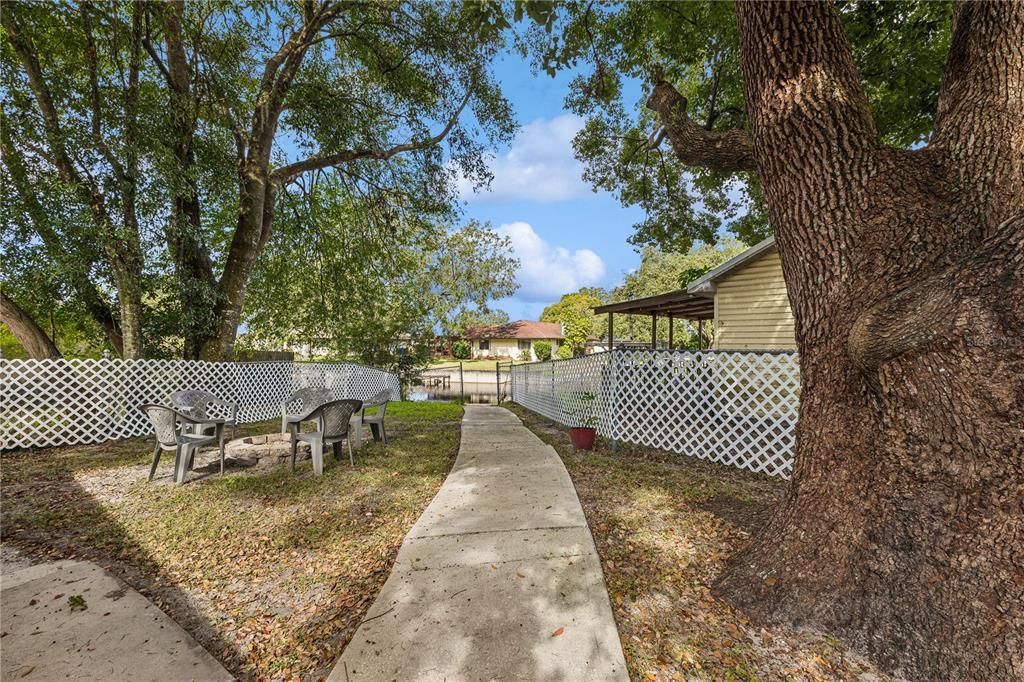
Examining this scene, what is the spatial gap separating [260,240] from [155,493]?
7.34m

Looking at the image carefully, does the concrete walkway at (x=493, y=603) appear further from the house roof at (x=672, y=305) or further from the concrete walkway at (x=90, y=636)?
the house roof at (x=672, y=305)

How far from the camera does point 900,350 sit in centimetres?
186

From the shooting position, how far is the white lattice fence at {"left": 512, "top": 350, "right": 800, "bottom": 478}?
5.22 meters

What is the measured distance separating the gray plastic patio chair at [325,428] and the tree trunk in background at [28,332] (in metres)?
5.84

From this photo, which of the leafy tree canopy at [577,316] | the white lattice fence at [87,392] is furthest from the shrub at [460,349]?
the white lattice fence at [87,392]

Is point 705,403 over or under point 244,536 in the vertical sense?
over

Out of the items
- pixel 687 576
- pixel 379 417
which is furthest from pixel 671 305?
pixel 687 576

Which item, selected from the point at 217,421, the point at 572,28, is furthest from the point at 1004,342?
the point at 572,28

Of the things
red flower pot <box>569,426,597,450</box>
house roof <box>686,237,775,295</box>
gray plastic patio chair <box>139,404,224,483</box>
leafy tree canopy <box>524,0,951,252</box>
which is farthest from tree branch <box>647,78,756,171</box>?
gray plastic patio chair <box>139,404,224,483</box>

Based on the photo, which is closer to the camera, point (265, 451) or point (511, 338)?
point (265, 451)

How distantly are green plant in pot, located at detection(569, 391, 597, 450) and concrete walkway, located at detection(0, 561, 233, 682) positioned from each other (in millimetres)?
5000

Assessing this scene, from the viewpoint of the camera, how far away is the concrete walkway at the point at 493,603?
1.84 metres

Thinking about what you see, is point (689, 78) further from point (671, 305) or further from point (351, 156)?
point (351, 156)

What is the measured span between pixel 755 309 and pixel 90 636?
1019 centimetres
